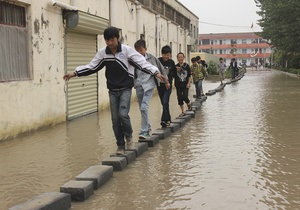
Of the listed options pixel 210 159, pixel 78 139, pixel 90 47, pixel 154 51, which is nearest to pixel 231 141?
pixel 210 159

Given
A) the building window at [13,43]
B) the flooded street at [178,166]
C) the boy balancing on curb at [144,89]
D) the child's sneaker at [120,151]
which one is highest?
the building window at [13,43]

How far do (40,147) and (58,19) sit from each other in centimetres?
398

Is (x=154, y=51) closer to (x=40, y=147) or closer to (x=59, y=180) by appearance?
(x=40, y=147)

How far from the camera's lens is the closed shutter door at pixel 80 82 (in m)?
10.8

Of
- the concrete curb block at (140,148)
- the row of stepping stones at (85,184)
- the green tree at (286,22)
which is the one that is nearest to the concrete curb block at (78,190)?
the row of stepping stones at (85,184)

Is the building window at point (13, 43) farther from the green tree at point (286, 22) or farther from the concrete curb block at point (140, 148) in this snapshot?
the green tree at point (286, 22)

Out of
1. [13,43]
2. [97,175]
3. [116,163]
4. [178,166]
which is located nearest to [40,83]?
[13,43]

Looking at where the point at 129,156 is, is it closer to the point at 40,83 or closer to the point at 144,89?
the point at 144,89

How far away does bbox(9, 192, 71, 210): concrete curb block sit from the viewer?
3.75 meters

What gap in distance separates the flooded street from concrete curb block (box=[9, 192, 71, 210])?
16 centimetres

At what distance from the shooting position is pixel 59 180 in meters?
5.18

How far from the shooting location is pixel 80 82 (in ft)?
37.4

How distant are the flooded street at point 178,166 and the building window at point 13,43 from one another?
4.29ft

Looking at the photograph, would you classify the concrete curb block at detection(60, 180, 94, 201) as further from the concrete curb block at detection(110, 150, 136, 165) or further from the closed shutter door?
the closed shutter door
